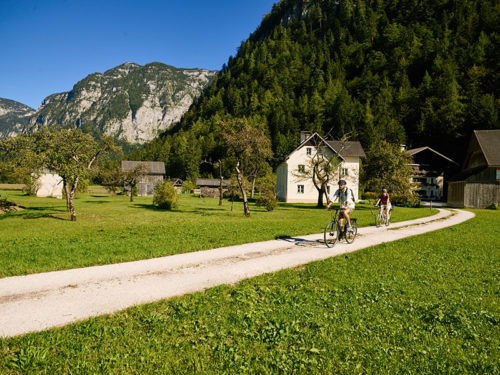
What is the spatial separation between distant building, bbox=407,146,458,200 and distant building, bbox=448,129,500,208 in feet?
55.9

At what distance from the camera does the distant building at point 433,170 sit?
213ft

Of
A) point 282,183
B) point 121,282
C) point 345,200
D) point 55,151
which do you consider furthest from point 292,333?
point 282,183

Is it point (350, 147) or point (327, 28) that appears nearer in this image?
point (350, 147)

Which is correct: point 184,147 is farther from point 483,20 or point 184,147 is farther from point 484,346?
point 483,20

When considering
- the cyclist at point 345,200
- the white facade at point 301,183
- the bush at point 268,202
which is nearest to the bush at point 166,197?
the bush at point 268,202

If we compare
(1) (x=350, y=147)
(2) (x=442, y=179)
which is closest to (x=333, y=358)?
(1) (x=350, y=147)

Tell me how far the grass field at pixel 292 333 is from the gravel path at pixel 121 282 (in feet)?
1.65

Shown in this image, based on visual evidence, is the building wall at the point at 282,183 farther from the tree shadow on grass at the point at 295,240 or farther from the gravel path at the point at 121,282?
the gravel path at the point at 121,282

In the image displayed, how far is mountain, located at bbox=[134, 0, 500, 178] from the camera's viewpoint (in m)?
79.2

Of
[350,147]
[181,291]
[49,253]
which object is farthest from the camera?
[350,147]

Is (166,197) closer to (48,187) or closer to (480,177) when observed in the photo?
(48,187)

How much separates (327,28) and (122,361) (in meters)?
178

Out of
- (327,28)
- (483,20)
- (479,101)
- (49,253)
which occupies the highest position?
(327,28)

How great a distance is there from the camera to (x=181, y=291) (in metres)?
5.75
